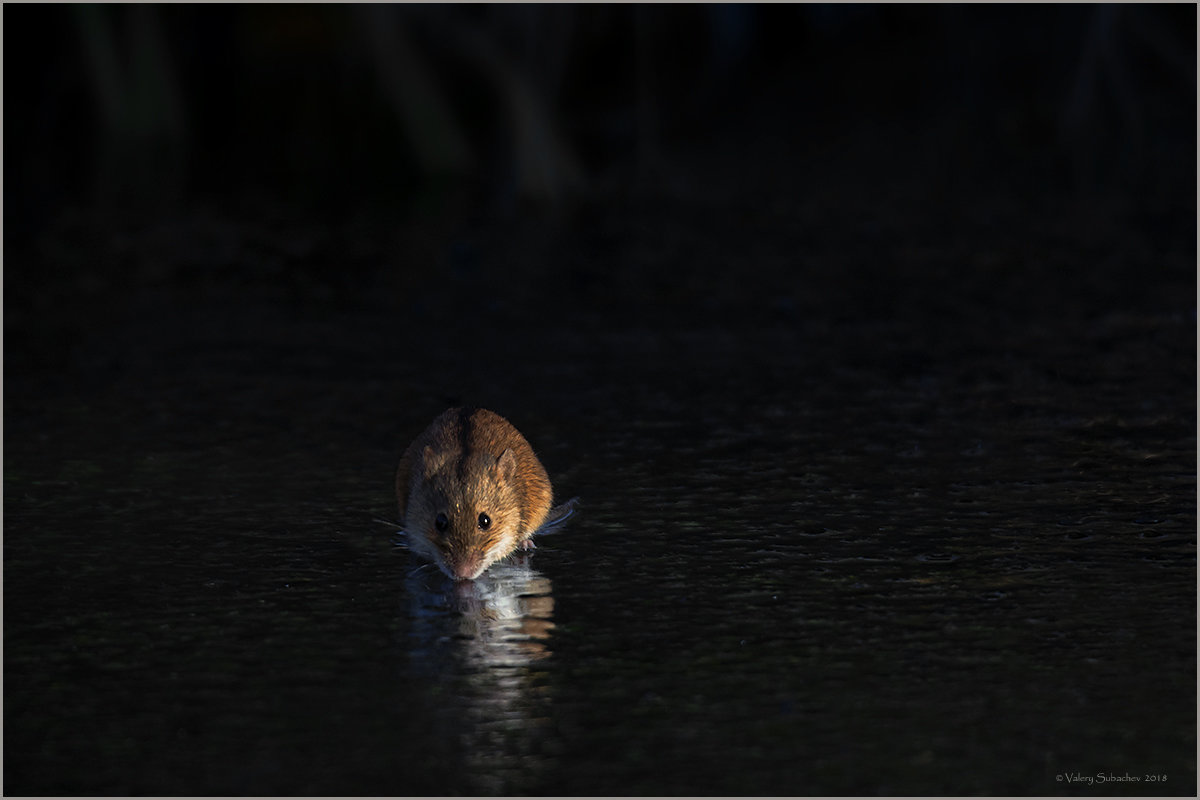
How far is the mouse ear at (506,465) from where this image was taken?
7.02m

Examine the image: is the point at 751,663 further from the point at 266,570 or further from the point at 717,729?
the point at 266,570

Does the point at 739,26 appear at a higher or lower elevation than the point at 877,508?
higher

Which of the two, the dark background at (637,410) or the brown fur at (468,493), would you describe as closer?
the dark background at (637,410)

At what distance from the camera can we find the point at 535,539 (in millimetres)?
7527

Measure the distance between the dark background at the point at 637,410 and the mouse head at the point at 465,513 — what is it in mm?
250

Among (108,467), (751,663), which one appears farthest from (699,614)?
(108,467)

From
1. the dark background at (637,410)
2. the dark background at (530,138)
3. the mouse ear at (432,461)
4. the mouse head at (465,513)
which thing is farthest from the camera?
the dark background at (530,138)

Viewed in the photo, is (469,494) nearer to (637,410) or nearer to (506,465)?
(506,465)

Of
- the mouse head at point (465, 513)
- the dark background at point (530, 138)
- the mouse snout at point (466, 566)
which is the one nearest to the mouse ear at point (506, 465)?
the mouse head at point (465, 513)

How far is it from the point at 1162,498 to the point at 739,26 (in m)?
18.9

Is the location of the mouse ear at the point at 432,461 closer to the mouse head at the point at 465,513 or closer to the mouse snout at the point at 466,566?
the mouse head at the point at 465,513

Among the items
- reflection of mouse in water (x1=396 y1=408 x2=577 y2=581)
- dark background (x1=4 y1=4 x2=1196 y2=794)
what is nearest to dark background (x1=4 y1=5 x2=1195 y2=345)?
dark background (x1=4 y1=4 x2=1196 y2=794)

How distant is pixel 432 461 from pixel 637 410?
2686mm

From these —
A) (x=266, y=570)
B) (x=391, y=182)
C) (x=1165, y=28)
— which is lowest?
(x=266, y=570)
